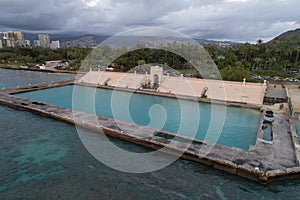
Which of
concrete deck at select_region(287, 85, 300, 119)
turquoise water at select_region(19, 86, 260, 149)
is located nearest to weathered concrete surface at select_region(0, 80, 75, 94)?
turquoise water at select_region(19, 86, 260, 149)

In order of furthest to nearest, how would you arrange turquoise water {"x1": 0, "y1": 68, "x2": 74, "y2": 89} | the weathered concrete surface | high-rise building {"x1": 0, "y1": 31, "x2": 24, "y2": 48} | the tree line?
high-rise building {"x1": 0, "y1": 31, "x2": 24, "y2": 48} < the tree line < turquoise water {"x1": 0, "y1": 68, "x2": 74, "y2": 89} < the weathered concrete surface

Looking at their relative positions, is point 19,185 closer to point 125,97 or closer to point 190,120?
point 190,120

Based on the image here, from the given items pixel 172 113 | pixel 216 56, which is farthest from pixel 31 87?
pixel 216 56

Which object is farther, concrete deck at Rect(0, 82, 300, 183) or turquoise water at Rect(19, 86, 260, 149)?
turquoise water at Rect(19, 86, 260, 149)

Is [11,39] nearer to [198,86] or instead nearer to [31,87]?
[31,87]

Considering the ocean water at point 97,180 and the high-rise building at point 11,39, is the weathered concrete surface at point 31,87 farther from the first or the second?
the high-rise building at point 11,39

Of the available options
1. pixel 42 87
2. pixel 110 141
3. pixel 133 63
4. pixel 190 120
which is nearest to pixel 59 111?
pixel 110 141

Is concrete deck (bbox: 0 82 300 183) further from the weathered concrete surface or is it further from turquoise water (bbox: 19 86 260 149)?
the weathered concrete surface
